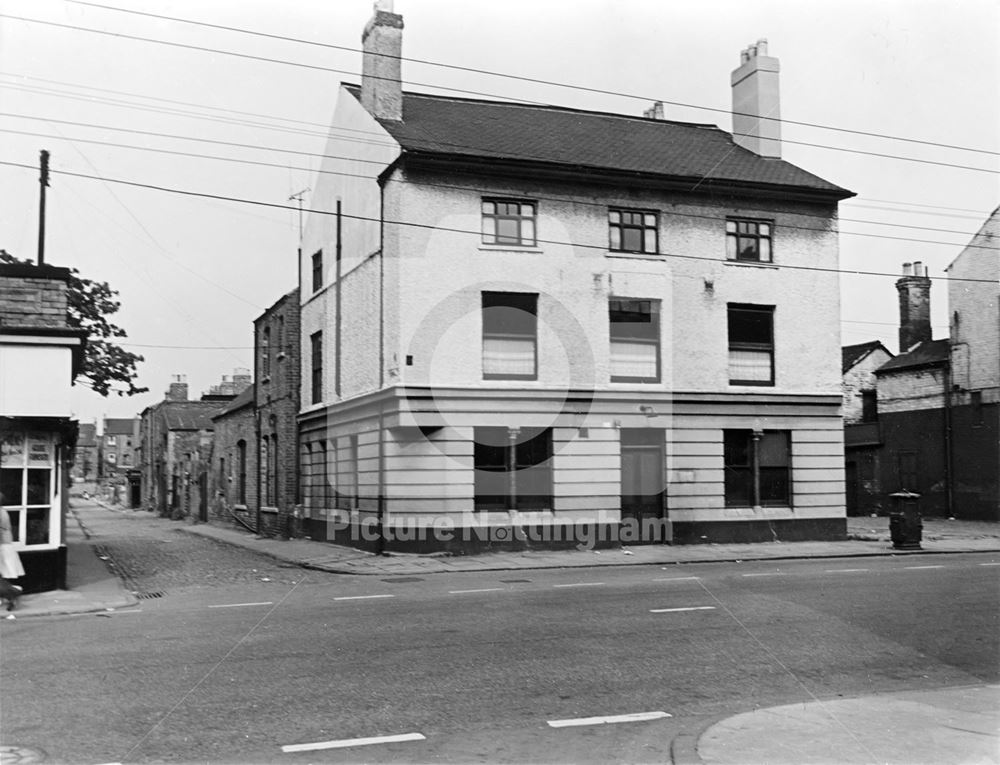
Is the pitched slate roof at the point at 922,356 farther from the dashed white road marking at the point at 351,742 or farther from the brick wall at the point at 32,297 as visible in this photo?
the dashed white road marking at the point at 351,742

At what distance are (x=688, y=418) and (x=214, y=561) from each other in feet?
40.4

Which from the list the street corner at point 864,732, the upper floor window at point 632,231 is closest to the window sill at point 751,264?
the upper floor window at point 632,231

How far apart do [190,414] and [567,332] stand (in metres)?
40.9

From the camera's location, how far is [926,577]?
648 inches

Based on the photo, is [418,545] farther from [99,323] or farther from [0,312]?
[99,323]

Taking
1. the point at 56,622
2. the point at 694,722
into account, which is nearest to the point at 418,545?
the point at 56,622

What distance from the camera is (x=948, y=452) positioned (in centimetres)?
Answer: 3384

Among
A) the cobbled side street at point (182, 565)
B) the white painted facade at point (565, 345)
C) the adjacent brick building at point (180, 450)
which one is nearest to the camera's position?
the cobbled side street at point (182, 565)

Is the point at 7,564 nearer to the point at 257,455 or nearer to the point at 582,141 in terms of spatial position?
the point at 582,141

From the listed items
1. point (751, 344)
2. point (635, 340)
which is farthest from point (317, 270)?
point (751, 344)

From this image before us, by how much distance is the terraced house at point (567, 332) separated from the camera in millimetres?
22359

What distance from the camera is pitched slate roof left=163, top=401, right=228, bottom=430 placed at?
186 feet

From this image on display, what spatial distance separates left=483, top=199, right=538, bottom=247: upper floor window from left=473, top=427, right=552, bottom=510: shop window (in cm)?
471

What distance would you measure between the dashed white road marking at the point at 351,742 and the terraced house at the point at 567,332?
1519cm
